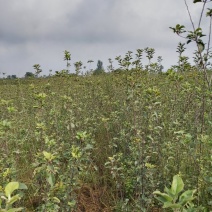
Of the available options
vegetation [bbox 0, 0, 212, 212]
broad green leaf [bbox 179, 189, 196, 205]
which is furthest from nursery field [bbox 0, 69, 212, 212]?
broad green leaf [bbox 179, 189, 196, 205]

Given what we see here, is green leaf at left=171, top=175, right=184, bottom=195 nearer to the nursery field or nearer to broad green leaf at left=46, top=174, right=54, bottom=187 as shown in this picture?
the nursery field

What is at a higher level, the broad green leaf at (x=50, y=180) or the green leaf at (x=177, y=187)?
the green leaf at (x=177, y=187)

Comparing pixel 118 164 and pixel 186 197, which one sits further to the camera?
pixel 118 164

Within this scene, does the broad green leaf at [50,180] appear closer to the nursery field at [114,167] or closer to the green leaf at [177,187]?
the nursery field at [114,167]

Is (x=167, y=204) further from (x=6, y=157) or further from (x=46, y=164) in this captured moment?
(x=6, y=157)

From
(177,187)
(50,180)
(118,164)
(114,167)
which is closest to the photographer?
(177,187)

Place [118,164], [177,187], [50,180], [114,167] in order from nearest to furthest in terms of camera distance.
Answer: [177,187] → [50,180] → [114,167] → [118,164]

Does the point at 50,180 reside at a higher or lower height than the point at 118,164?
higher

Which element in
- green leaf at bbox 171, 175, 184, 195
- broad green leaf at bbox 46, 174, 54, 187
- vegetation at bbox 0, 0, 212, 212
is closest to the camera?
green leaf at bbox 171, 175, 184, 195

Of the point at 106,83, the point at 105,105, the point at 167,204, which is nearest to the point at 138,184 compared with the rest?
the point at 167,204

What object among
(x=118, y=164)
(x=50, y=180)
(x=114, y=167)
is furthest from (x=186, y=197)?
(x=118, y=164)

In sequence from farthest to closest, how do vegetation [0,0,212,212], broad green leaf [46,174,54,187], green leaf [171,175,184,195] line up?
vegetation [0,0,212,212] < broad green leaf [46,174,54,187] < green leaf [171,175,184,195]

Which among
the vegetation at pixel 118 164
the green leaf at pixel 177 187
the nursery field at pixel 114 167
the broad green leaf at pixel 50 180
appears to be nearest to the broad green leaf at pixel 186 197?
the green leaf at pixel 177 187

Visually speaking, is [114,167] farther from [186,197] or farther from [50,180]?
[186,197]
